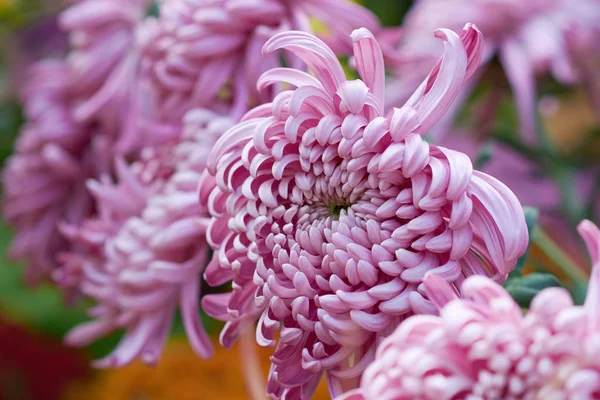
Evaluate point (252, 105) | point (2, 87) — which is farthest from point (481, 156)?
point (2, 87)

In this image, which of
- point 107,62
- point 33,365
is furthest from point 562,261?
point 33,365

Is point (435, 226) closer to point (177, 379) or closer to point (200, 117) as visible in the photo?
point (200, 117)

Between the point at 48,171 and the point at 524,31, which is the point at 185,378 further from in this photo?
the point at 524,31

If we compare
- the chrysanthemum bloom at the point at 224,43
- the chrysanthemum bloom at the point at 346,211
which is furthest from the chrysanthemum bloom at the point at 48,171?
the chrysanthemum bloom at the point at 346,211

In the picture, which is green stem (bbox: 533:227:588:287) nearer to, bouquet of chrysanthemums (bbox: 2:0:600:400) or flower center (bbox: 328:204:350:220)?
bouquet of chrysanthemums (bbox: 2:0:600:400)

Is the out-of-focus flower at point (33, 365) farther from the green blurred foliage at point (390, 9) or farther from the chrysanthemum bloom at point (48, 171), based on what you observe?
the green blurred foliage at point (390, 9)

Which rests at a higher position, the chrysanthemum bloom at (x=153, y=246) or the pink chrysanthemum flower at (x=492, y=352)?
the pink chrysanthemum flower at (x=492, y=352)

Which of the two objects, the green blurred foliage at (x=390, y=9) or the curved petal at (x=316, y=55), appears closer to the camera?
the curved petal at (x=316, y=55)
